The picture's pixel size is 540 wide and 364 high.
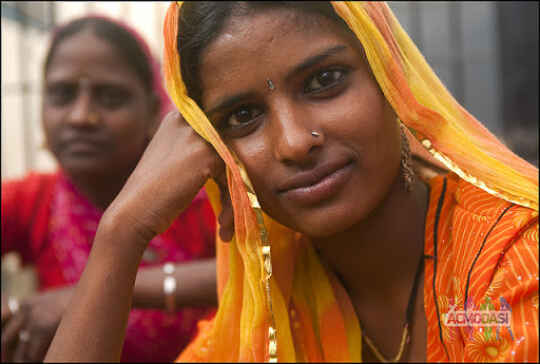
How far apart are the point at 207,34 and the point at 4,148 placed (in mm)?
981

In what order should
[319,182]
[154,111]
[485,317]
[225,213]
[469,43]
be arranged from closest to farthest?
[485,317] → [319,182] → [225,213] → [469,43] → [154,111]

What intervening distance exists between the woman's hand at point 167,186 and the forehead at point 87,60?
541mm

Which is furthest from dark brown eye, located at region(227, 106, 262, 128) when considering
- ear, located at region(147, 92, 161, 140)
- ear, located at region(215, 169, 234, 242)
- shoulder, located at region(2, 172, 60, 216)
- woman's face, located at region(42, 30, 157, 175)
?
shoulder, located at region(2, 172, 60, 216)

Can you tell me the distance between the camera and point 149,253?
153 cm

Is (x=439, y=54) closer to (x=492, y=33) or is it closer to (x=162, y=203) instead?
(x=492, y=33)

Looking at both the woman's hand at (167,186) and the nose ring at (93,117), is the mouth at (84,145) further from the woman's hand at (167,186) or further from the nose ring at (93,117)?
the woman's hand at (167,186)

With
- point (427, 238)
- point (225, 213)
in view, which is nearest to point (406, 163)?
point (427, 238)

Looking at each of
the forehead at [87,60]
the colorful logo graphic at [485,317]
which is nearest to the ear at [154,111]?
the forehead at [87,60]

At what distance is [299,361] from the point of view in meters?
1.10

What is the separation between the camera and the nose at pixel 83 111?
1307 millimetres

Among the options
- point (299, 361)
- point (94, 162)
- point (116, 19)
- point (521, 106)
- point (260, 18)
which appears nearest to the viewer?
point (260, 18)

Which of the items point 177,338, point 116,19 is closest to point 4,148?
point 116,19

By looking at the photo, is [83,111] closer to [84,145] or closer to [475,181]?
[84,145]

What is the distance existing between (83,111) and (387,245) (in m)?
0.83
